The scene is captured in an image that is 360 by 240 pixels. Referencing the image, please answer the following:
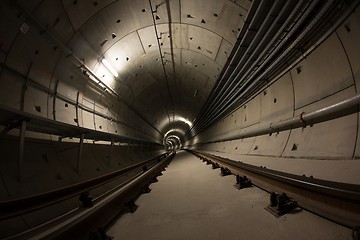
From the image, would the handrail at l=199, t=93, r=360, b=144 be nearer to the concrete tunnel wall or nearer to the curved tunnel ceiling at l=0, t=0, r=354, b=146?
the concrete tunnel wall

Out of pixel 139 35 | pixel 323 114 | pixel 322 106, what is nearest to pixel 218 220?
pixel 323 114

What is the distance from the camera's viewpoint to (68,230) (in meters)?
A: 2.04

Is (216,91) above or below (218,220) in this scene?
above

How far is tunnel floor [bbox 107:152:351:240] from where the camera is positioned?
1793mm

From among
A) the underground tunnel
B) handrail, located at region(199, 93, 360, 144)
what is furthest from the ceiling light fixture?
handrail, located at region(199, 93, 360, 144)

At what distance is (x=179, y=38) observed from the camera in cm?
841

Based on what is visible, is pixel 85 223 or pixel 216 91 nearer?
pixel 85 223

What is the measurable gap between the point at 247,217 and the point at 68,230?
1.80 metres

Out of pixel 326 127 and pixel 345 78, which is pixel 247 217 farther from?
pixel 345 78

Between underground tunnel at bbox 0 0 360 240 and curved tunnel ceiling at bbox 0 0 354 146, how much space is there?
0.04 meters

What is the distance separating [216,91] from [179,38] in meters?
3.00

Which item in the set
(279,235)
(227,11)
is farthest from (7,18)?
(279,235)

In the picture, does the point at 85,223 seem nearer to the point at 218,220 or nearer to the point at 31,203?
the point at 218,220

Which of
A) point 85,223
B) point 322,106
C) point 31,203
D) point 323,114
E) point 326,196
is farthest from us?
point 322,106
